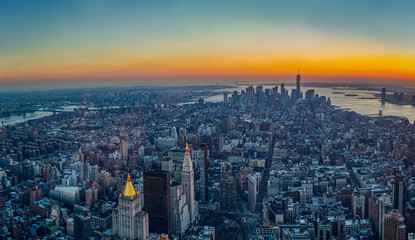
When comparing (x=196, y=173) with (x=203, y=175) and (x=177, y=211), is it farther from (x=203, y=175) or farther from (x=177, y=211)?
(x=177, y=211)

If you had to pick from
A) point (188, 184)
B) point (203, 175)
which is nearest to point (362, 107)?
point (203, 175)

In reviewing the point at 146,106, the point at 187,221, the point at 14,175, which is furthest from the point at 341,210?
the point at 146,106

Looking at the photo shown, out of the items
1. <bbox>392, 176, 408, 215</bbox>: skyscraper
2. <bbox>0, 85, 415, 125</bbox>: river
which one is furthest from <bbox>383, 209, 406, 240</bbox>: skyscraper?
<bbox>0, 85, 415, 125</bbox>: river

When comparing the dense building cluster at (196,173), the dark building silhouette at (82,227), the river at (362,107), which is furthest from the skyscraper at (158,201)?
the river at (362,107)

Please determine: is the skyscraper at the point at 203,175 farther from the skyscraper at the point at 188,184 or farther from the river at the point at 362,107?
the river at the point at 362,107

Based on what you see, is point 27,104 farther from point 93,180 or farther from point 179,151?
point 179,151

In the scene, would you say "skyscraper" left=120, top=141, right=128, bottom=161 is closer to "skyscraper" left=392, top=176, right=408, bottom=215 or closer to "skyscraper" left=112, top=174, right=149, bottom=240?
"skyscraper" left=112, top=174, right=149, bottom=240
